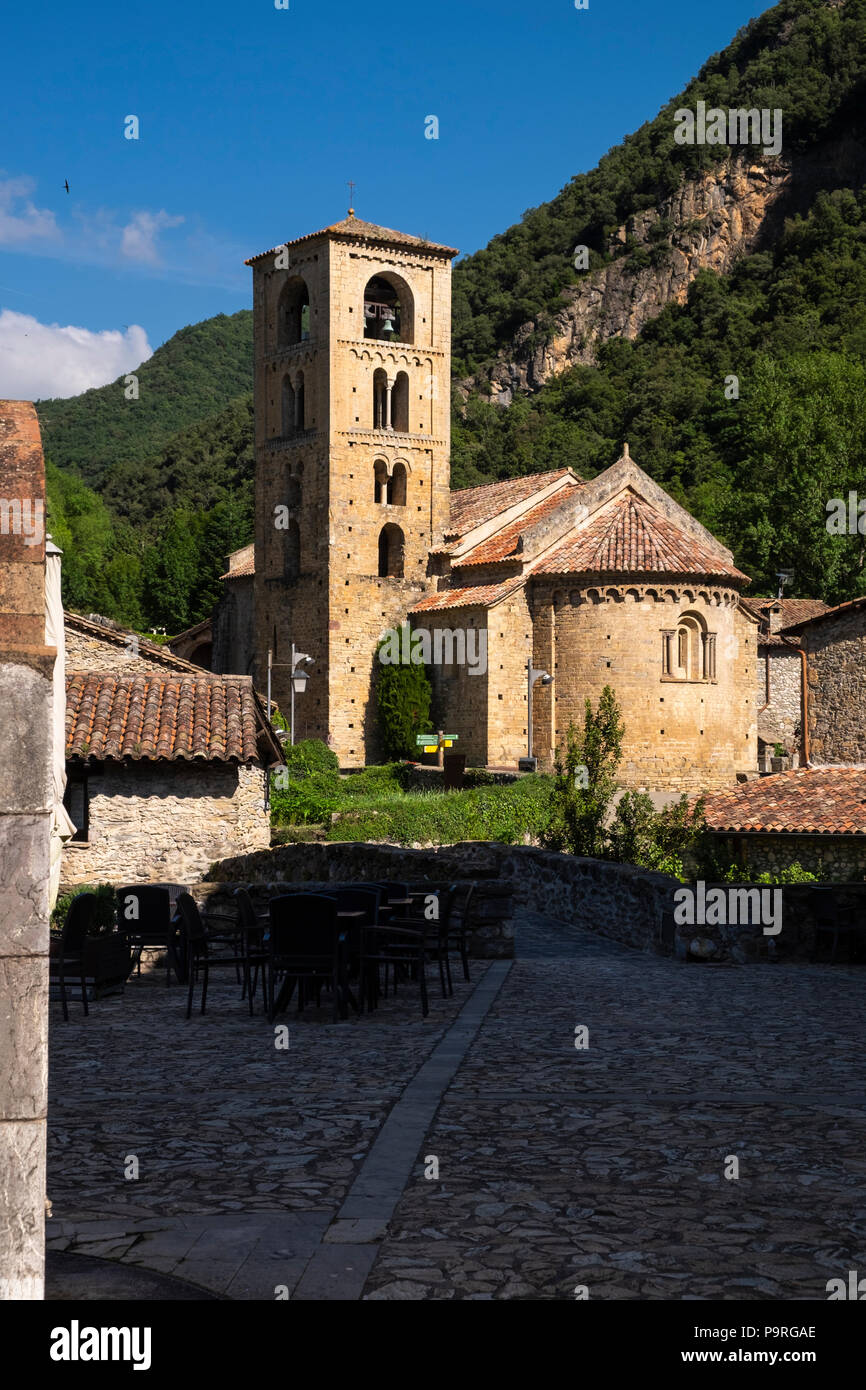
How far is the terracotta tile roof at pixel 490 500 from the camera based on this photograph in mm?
50500

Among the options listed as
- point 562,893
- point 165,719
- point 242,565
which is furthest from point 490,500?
point 562,893

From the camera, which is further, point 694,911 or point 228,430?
point 228,430

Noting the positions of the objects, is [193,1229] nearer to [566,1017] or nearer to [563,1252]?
[563,1252]

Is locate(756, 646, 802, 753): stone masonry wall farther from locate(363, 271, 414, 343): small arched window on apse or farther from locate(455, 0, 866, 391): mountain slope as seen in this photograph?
locate(455, 0, 866, 391): mountain slope

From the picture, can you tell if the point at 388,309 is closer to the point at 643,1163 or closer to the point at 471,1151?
the point at 471,1151

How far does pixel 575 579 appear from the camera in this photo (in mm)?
43281

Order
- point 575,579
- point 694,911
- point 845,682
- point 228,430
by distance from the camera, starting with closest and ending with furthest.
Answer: point 694,911 → point 845,682 → point 575,579 → point 228,430

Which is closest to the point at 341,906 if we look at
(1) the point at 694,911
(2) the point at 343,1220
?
(1) the point at 694,911

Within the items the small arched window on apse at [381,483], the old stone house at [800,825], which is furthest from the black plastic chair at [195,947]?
the small arched window on apse at [381,483]

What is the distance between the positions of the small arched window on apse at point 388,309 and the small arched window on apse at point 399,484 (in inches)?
180

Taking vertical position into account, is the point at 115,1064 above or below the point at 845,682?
below

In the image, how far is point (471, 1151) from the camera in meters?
6.82

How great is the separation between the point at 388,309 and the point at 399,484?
6278mm
